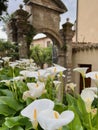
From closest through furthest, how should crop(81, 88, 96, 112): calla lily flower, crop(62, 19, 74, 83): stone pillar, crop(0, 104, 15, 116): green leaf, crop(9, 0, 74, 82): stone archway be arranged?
1. crop(81, 88, 96, 112): calla lily flower
2. crop(0, 104, 15, 116): green leaf
3. crop(9, 0, 74, 82): stone archway
4. crop(62, 19, 74, 83): stone pillar

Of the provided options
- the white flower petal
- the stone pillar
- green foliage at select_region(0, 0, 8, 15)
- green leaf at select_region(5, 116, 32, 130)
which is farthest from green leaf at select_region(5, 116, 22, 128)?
the stone pillar

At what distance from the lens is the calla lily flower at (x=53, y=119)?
59cm

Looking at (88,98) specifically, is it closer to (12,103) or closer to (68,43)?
(12,103)

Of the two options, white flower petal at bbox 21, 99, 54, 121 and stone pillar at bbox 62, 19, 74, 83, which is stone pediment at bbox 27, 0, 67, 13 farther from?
white flower petal at bbox 21, 99, 54, 121

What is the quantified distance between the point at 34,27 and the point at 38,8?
0.66 metres

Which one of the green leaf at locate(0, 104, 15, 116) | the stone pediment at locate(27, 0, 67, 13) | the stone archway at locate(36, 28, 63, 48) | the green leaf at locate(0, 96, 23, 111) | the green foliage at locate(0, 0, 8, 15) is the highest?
the stone pediment at locate(27, 0, 67, 13)

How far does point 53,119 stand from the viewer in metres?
0.60

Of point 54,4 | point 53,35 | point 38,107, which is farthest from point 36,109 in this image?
point 54,4

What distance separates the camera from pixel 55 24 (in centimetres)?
866

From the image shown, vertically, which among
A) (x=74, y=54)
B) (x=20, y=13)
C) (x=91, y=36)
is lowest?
(x=74, y=54)

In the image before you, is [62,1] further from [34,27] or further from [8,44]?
[8,44]

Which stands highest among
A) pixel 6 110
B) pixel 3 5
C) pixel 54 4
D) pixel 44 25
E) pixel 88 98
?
pixel 54 4

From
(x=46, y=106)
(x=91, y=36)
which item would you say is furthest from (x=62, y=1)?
(x=46, y=106)

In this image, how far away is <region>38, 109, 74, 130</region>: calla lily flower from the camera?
1.94ft
